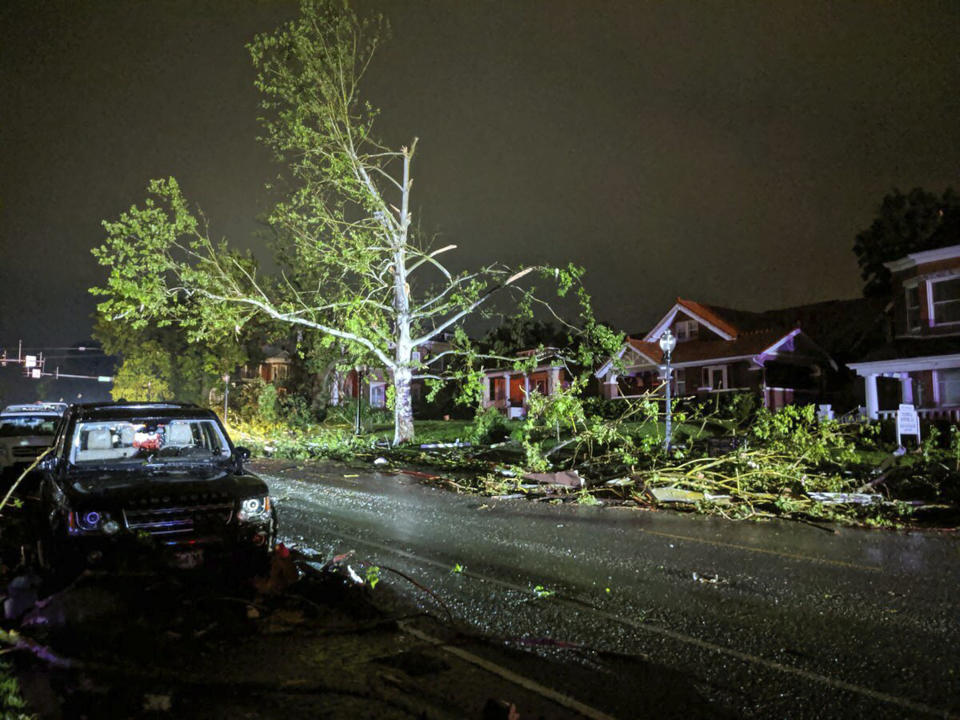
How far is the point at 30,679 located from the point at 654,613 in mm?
4468

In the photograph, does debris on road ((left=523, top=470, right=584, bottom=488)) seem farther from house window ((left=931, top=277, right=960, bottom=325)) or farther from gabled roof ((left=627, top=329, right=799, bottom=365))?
gabled roof ((left=627, top=329, right=799, bottom=365))

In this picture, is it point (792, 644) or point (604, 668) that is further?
point (792, 644)

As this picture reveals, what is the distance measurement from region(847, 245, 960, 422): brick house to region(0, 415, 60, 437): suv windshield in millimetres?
25761

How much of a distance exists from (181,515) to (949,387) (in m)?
27.4

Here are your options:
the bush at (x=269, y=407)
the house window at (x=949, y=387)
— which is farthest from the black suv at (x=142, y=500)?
the bush at (x=269, y=407)

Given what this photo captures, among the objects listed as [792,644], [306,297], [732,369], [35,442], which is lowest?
[792,644]

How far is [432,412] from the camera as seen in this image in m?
49.9

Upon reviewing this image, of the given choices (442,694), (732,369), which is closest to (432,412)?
(732,369)

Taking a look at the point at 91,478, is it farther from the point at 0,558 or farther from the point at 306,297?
the point at 306,297

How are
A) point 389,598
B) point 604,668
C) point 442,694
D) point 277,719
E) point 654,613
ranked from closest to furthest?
point 277,719, point 442,694, point 604,668, point 654,613, point 389,598

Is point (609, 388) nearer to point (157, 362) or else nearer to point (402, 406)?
point (402, 406)

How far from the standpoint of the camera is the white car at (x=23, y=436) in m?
13.2

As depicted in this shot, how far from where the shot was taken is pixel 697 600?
6.09 meters

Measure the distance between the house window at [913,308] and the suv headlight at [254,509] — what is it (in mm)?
26412
